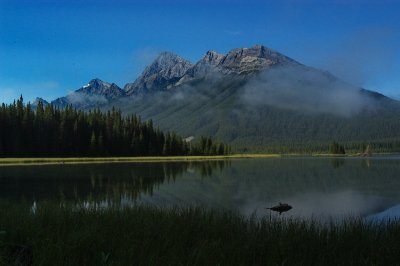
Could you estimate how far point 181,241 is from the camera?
14305mm

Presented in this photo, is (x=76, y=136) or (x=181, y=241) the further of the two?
(x=76, y=136)

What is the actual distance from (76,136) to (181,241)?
133 meters

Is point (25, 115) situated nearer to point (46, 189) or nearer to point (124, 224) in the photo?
point (46, 189)

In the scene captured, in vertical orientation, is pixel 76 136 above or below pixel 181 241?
above

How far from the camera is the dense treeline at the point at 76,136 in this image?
127 metres

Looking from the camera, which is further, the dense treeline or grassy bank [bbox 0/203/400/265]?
the dense treeline

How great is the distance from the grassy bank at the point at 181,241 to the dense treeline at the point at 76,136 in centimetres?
11515

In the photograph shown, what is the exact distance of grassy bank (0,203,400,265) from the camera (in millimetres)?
11922

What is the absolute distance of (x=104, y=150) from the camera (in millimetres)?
147000

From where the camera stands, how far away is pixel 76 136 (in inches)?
5571

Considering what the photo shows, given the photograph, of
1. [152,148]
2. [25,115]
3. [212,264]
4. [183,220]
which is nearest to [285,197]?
[183,220]

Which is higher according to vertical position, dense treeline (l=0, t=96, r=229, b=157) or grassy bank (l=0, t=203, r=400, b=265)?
dense treeline (l=0, t=96, r=229, b=157)

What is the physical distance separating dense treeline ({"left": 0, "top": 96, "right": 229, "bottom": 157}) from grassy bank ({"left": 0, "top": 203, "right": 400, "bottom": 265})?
115 m

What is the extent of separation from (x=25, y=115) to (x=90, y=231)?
12598cm
